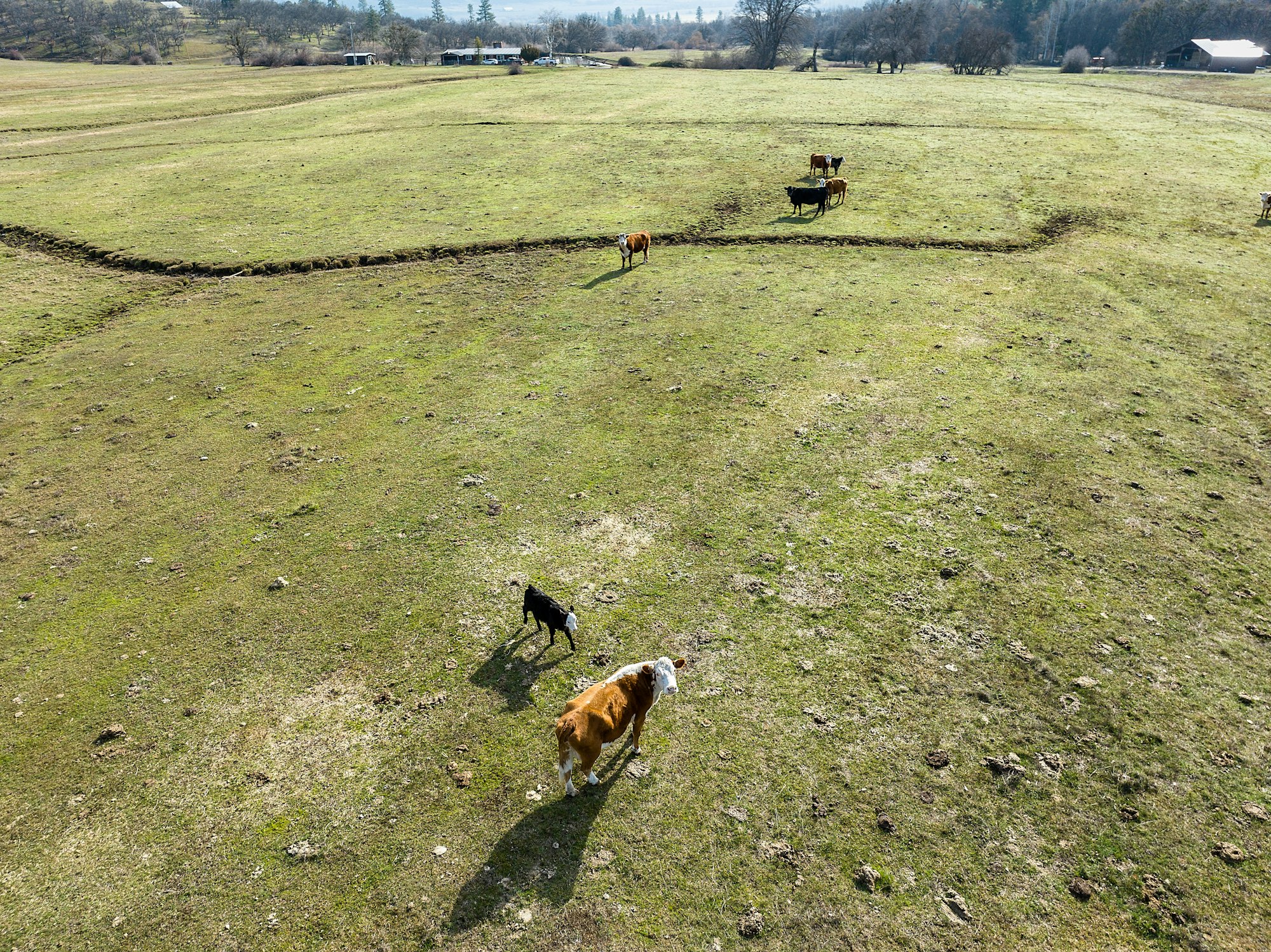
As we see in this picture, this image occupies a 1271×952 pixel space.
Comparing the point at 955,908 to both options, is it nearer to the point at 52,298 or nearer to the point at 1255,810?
the point at 1255,810

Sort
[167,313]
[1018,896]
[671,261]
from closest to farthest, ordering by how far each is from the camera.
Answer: [1018,896] < [167,313] < [671,261]

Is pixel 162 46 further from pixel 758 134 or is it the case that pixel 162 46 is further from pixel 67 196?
pixel 758 134

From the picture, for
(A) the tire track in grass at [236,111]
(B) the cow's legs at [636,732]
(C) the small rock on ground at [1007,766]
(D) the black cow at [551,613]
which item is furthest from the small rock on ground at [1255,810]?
(A) the tire track in grass at [236,111]

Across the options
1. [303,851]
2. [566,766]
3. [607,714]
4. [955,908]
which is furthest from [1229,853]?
[303,851]

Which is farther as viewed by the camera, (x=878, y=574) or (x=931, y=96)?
(x=931, y=96)

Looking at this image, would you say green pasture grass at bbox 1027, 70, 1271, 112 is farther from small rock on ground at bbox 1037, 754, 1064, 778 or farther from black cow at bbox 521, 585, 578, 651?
black cow at bbox 521, 585, 578, 651

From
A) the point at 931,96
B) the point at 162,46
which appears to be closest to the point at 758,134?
the point at 931,96

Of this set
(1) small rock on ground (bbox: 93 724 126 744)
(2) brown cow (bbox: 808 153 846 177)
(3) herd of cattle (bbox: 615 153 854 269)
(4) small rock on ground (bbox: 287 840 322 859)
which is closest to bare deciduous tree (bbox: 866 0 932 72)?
(2) brown cow (bbox: 808 153 846 177)
